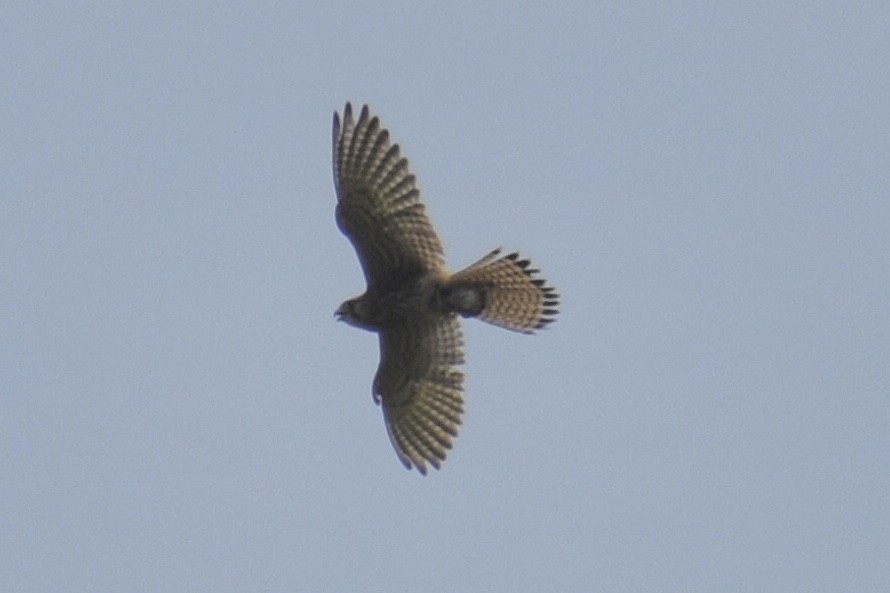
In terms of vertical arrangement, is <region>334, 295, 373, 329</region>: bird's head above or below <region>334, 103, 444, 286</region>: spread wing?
below

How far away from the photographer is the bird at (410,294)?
26.4 metres

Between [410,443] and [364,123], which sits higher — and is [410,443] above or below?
below

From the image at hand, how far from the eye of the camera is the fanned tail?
26.4 metres

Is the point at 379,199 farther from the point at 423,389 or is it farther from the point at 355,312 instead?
the point at 423,389

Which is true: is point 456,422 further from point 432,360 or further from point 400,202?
point 400,202

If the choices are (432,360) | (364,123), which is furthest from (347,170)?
(432,360)

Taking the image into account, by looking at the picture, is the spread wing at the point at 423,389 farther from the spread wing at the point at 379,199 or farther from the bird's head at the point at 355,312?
the spread wing at the point at 379,199

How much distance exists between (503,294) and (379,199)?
143 cm

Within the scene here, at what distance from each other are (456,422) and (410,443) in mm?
474

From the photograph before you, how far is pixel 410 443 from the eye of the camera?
1080 inches

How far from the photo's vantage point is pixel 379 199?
1040 inches

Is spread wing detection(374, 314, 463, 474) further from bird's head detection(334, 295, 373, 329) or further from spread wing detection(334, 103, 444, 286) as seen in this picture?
spread wing detection(334, 103, 444, 286)

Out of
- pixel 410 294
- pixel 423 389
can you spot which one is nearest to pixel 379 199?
pixel 410 294

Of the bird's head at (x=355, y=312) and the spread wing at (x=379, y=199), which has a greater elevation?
the spread wing at (x=379, y=199)
